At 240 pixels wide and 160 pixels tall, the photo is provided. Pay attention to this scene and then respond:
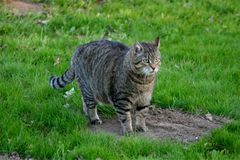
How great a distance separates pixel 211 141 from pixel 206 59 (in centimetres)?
308

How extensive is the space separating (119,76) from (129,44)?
9.25 ft

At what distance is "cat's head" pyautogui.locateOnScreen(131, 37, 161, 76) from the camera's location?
19.7ft

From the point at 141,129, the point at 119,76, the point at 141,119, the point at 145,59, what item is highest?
the point at 145,59

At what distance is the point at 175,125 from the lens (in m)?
6.50

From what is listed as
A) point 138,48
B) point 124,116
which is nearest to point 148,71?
point 138,48

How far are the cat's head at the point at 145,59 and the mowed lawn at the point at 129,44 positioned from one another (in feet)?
2.41

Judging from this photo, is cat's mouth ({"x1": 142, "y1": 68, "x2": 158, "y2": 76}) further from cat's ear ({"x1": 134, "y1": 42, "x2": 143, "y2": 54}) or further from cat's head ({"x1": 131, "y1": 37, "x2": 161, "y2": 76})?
cat's ear ({"x1": 134, "y1": 42, "x2": 143, "y2": 54})

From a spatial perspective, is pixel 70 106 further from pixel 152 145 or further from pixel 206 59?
pixel 206 59

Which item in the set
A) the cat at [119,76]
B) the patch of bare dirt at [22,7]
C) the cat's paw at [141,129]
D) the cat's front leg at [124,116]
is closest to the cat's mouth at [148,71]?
the cat at [119,76]

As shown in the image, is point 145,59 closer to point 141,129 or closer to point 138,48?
point 138,48

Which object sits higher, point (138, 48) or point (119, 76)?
point (138, 48)

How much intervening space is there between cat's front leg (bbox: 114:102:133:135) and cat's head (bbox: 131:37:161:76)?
1.39ft

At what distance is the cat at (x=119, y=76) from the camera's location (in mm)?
6069

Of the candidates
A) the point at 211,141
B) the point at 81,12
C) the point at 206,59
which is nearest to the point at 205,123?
the point at 211,141
